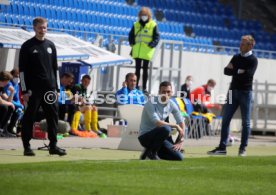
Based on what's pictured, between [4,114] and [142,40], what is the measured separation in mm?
4744

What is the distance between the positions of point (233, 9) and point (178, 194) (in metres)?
28.7

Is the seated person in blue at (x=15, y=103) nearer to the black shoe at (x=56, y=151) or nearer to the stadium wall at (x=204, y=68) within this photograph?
the black shoe at (x=56, y=151)

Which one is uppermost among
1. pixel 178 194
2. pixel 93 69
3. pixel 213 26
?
pixel 213 26

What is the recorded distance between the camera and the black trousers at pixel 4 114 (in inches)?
793

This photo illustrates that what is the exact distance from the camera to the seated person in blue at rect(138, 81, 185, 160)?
1509cm

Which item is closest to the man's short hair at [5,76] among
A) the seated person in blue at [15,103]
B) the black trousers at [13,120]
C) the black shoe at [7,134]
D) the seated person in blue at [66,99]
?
the seated person in blue at [15,103]

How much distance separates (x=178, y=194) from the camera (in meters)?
10.2

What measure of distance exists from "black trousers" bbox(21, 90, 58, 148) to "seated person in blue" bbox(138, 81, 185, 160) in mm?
1372

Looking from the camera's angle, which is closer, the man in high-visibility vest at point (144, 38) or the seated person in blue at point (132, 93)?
the seated person in blue at point (132, 93)

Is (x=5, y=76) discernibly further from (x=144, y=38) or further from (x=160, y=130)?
(x=160, y=130)

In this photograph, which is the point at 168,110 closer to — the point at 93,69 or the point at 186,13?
the point at 93,69

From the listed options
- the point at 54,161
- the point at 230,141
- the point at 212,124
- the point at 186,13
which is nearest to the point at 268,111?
the point at 212,124

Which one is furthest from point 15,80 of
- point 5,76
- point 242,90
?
point 242,90

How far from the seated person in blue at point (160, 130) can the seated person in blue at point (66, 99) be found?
20.8 feet
